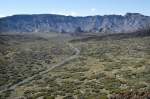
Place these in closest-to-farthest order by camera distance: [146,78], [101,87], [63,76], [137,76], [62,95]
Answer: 1. [62,95]
2. [101,87]
3. [146,78]
4. [137,76]
5. [63,76]

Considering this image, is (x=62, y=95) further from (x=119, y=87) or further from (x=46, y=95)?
(x=119, y=87)

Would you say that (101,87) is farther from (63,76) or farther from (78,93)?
(63,76)

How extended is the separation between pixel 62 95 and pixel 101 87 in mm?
5239

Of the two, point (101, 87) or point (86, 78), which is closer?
point (101, 87)

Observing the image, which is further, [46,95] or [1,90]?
[1,90]

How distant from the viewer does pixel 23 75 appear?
5325cm

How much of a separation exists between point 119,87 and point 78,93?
4.98 meters

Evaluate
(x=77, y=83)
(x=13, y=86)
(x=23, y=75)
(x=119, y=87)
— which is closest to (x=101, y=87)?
(x=119, y=87)

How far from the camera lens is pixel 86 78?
154ft

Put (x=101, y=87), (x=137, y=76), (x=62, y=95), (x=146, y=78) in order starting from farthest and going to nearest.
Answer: (x=137, y=76) < (x=146, y=78) < (x=101, y=87) < (x=62, y=95)

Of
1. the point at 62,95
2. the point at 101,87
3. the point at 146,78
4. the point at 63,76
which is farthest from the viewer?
the point at 63,76

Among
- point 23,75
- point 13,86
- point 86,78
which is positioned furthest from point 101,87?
point 23,75

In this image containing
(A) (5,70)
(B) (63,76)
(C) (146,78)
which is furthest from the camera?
(A) (5,70)

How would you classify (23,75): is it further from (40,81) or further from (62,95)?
(62,95)
